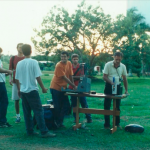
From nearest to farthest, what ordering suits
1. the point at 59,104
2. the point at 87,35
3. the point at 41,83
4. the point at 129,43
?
the point at 41,83 → the point at 59,104 → the point at 87,35 → the point at 129,43

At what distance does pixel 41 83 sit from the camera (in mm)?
6152

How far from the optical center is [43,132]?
250 inches

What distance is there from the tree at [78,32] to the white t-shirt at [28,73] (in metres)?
26.8

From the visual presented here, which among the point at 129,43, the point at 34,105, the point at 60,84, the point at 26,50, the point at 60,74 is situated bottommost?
the point at 34,105

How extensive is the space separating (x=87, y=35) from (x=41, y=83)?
27.2 m

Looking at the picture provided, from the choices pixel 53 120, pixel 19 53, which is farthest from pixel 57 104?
pixel 19 53

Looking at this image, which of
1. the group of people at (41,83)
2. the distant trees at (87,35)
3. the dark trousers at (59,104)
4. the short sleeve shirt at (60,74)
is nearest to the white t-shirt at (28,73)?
the group of people at (41,83)

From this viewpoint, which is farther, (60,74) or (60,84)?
(60,84)

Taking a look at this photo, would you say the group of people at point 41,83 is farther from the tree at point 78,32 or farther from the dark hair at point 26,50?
the tree at point 78,32

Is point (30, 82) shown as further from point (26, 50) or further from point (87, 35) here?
point (87, 35)

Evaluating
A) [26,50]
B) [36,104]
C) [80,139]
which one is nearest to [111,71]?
[80,139]

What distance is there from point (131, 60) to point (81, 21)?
799cm

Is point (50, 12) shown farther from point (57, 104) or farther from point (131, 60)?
point (57, 104)

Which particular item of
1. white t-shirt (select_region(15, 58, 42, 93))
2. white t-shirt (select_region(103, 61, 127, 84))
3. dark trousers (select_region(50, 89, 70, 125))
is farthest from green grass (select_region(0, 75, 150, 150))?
white t-shirt (select_region(103, 61, 127, 84))
